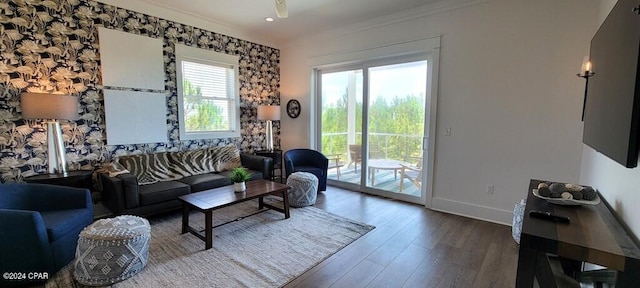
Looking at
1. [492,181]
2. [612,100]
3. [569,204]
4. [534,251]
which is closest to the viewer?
[534,251]

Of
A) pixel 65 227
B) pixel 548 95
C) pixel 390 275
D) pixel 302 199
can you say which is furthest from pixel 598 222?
pixel 65 227

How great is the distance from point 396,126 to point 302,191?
1765mm

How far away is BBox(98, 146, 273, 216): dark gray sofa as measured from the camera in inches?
122

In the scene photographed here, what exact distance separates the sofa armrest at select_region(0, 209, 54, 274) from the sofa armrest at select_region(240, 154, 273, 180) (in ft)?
8.67

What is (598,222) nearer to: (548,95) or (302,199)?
(548,95)

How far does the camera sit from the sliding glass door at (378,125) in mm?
4051

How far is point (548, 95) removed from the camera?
2.98m

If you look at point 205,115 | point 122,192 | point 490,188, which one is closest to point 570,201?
point 490,188

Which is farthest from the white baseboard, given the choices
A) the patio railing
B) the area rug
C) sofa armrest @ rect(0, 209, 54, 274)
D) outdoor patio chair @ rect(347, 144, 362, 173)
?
sofa armrest @ rect(0, 209, 54, 274)

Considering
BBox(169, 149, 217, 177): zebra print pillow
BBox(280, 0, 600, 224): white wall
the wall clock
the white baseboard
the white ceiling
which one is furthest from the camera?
the wall clock

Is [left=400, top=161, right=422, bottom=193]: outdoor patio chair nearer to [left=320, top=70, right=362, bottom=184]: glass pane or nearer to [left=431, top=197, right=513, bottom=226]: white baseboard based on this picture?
[left=431, top=197, right=513, bottom=226]: white baseboard

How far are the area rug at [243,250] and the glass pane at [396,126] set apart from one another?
135 centimetres

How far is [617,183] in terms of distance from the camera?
160 cm

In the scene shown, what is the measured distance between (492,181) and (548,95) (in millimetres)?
1130
